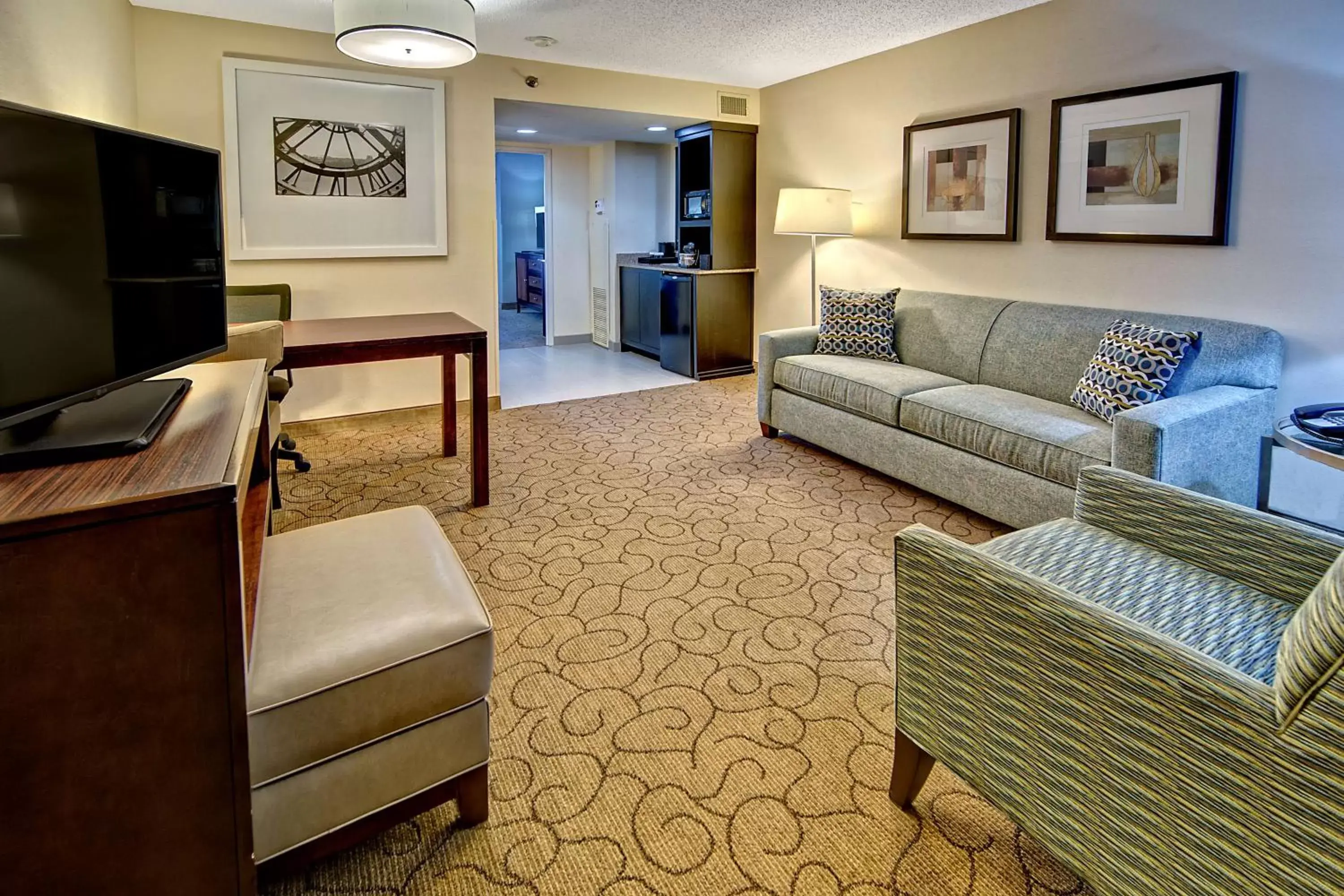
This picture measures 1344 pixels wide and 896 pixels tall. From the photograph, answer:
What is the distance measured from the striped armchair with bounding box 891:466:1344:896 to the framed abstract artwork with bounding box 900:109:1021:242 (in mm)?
2681

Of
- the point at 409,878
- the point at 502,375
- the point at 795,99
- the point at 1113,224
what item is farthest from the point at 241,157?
the point at 1113,224

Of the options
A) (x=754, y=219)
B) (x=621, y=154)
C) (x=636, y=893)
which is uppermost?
(x=621, y=154)

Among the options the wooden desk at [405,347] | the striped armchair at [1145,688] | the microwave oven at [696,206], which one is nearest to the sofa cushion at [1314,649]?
the striped armchair at [1145,688]

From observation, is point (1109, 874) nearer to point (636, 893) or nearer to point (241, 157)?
point (636, 893)

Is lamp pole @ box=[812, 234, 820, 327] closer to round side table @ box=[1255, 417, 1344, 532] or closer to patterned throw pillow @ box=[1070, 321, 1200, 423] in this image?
patterned throw pillow @ box=[1070, 321, 1200, 423]

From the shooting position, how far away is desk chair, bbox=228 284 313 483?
3.55 meters

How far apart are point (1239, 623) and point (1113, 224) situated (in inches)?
105

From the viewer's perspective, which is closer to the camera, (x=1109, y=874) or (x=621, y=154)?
(x=1109, y=874)

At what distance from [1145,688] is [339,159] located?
4480 millimetres

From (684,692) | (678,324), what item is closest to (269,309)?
(684,692)

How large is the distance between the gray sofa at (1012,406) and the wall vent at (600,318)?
3.55m

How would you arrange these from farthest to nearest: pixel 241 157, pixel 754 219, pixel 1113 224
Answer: pixel 754 219 → pixel 241 157 → pixel 1113 224

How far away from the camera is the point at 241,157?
4.05m

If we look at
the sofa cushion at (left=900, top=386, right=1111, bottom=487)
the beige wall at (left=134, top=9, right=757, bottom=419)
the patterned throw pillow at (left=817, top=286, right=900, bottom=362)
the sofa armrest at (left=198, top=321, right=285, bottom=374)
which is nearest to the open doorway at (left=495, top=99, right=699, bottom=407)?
the beige wall at (left=134, top=9, right=757, bottom=419)
